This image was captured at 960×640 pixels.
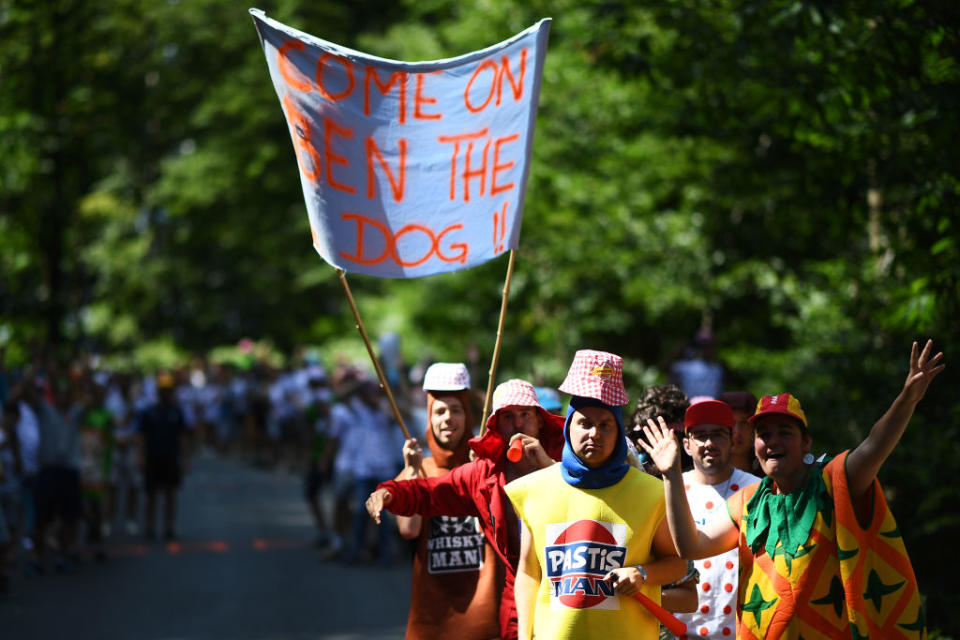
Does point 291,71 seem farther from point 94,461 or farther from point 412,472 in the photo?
point 94,461

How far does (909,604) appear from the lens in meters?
4.60

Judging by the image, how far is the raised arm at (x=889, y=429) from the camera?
440 centimetres

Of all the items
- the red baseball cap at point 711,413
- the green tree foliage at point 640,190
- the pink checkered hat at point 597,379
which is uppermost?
the green tree foliage at point 640,190

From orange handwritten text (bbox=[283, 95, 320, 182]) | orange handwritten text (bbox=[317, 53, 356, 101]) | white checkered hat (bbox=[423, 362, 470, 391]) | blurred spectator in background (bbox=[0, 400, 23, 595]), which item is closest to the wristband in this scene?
white checkered hat (bbox=[423, 362, 470, 391])

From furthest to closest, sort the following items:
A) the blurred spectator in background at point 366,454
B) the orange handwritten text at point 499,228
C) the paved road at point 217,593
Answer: the blurred spectator in background at point 366,454
the paved road at point 217,593
the orange handwritten text at point 499,228

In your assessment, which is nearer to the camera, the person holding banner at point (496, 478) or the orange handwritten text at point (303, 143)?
the person holding banner at point (496, 478)

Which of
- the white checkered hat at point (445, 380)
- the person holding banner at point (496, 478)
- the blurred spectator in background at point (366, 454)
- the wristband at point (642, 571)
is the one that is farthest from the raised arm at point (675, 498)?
the blurred spectator in background at point (366, 454)

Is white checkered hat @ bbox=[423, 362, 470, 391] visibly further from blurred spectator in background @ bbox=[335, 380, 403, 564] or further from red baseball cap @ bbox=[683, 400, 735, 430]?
blurred spectator in background @ bbox=[335, 380, 403, 564]

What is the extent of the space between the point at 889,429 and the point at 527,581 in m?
1.34

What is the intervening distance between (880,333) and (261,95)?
2900cm

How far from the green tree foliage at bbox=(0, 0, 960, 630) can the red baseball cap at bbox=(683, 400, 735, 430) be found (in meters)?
3.40

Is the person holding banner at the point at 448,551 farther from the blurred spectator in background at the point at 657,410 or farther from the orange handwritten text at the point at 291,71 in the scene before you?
the orange handwritten text at the point at 291,71

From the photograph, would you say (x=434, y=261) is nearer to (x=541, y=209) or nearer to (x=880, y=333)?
(x=880, y=333)

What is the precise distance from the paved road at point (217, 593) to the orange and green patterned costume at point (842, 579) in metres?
6.33
